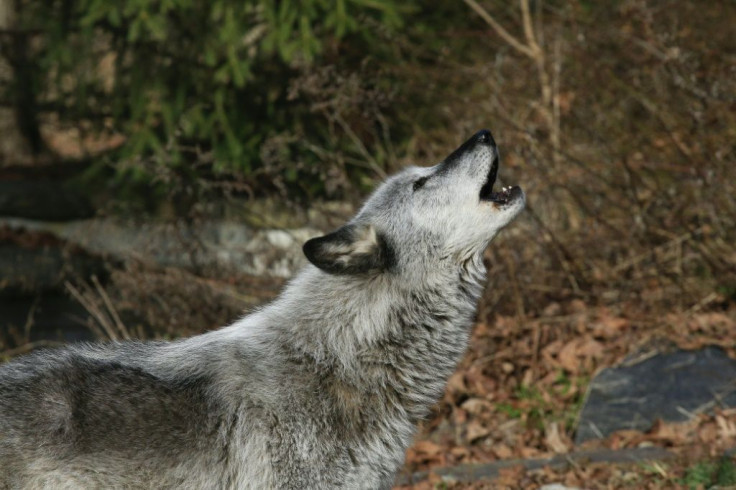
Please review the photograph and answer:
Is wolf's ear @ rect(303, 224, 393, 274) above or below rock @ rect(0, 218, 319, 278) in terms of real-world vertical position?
above

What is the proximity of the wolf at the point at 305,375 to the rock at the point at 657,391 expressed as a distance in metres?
3.04

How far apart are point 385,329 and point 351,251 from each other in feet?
1.36

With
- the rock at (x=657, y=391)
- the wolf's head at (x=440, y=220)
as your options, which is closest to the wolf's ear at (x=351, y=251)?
the wolf's head at (x=440, y=220)

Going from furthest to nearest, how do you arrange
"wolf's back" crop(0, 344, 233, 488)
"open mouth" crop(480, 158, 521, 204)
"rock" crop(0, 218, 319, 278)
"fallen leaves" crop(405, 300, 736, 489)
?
"rock" crop(0, 218, 319, 278), "fallen leaves" crop(405, 300, 736, 489), "open mouth" crop(480, 158, 521, 204), "wolf's back" crop(0, 344, 233, 488)

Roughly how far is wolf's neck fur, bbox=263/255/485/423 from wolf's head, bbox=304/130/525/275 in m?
0.08

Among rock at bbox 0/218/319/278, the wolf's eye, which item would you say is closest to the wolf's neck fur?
the wolf's eye

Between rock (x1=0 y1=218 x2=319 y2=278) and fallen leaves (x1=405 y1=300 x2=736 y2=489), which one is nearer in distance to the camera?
fallen leaves (x1=405 y1=300 x2=736 y2=489)

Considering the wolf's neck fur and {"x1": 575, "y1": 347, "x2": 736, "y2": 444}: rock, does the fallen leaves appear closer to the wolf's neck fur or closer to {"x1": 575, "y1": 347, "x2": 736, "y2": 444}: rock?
{"x1": 575, "y1": 347, "x2": 736, "y2": 444}: rock

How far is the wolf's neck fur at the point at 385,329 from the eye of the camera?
4654 mm

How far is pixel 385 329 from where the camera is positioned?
4.73m

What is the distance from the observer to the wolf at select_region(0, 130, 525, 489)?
406cm

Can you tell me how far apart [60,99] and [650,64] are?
8.37 m

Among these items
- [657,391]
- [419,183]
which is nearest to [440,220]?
[419,183]

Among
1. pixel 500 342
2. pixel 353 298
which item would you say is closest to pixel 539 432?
pixel 500 342
